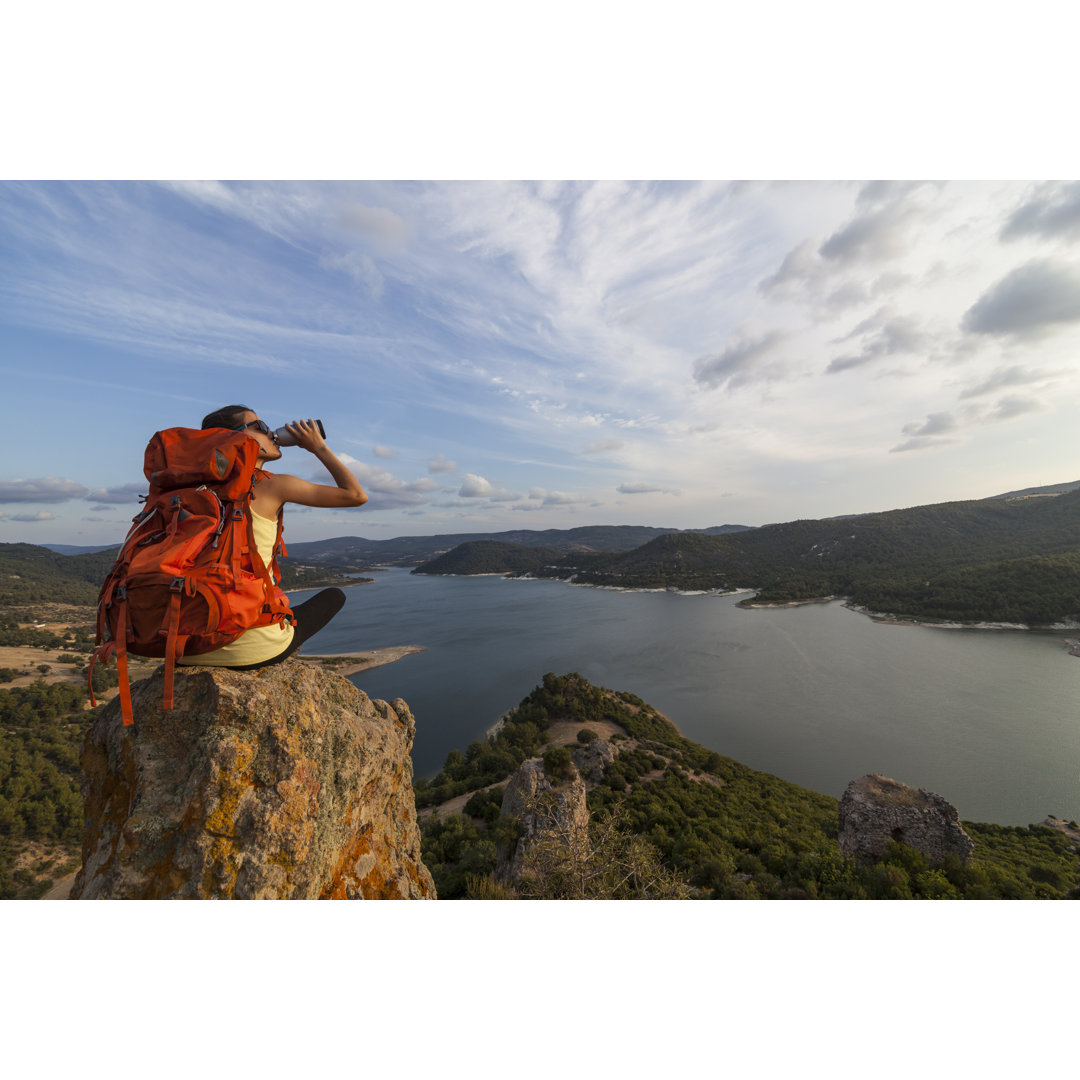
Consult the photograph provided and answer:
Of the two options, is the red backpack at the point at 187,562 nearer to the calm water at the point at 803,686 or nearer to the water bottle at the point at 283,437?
the water bottle at the point at 283,437

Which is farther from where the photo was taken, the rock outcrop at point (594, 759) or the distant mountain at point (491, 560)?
the distant mountain at point (491, 560)

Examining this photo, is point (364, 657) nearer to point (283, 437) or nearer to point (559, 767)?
point (559, 767)

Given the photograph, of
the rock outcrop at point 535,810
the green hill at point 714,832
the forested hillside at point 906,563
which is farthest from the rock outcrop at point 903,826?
the forested hillside at point 906,563

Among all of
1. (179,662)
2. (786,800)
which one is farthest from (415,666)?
(179,662)

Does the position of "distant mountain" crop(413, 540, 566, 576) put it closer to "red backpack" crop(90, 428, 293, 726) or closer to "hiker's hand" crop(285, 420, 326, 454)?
"hiker's hand" crop(285, 420, 326, 454)

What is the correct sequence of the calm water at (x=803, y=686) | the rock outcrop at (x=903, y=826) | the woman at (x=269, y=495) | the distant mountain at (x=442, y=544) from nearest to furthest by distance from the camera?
1. the woman at (x=269, y=495)
2. the rock outcrop at (x=903, y=826)
3. the calm water at (x=803, y=686)
4. the distant mountain at (x=442, y=544)

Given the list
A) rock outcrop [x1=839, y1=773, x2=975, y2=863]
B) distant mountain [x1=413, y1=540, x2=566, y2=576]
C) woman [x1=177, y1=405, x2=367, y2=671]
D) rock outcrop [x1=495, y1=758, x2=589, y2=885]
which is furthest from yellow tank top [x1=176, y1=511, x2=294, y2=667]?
distant mountain [x1=413, y1=540, x2=566, y2=576]

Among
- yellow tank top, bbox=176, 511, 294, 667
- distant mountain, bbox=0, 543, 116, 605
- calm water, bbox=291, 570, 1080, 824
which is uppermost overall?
yellow tank top, bbox=176, 511, 294, 667

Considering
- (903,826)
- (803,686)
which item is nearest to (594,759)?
(903,826)
